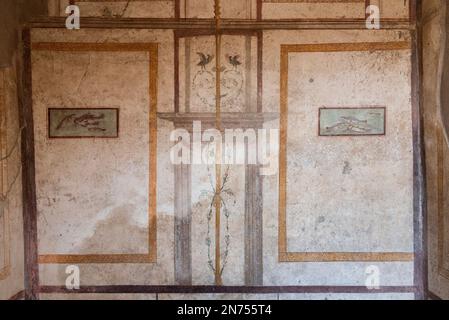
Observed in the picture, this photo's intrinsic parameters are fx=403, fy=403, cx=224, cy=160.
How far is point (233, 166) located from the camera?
2.99 meters

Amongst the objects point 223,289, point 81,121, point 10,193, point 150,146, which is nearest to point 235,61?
point 150,146

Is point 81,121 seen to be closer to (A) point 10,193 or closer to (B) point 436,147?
(A) point 10,193

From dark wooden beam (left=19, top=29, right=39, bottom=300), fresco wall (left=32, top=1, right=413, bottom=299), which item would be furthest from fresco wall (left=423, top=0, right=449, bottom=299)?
dark wooden beam (left=19, top=29, right=39, bottom=300)

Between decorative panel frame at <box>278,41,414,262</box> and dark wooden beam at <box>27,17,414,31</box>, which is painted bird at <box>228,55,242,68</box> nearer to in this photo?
dark wooden beam at <box>27,17,414,31</box>

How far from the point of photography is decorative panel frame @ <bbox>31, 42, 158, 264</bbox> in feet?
9.68

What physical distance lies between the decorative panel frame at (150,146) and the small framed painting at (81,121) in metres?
0.30

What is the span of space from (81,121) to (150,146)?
0.54 metres

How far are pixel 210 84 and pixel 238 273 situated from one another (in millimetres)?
1418

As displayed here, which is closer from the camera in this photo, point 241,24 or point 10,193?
point 10,193

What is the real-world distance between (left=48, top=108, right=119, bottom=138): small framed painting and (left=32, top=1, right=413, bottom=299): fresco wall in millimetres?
44

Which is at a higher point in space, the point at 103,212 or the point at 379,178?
the point at 379,178
